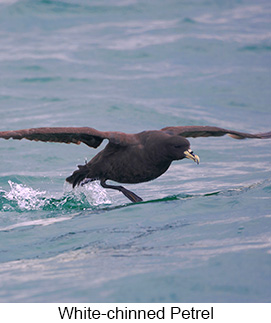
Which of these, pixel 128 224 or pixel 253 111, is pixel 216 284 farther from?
pixel 253 111

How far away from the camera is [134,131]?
1415 cm

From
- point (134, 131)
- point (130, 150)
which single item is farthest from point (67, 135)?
point (134, 131)

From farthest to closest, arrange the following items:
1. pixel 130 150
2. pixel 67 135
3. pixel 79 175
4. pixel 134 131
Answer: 1. pixel 134 131
2. pixel 79 175
3. pixel 130 150
4. pixel 67 135

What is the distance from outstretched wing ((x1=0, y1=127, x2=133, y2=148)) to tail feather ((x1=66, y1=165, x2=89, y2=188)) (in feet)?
1.89

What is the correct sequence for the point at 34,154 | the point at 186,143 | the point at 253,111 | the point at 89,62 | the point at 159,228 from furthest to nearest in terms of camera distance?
the point at 89,62
the point at 253,111
the point at 34,154
the point at 186,143
the point at 159,228

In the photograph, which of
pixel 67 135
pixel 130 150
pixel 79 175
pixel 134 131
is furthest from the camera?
pixel 134 131

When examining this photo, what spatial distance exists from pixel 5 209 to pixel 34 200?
542 millimetres

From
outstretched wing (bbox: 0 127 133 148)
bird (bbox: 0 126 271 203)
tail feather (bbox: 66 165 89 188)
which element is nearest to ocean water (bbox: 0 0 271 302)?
tail feather (bbox: 66 165 89 188)

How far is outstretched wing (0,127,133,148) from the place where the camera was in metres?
8.09

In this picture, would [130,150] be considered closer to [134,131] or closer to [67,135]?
[67,135]

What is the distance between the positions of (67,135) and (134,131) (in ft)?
18.6

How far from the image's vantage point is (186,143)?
852 cm

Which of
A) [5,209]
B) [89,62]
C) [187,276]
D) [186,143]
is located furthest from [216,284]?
[89,62]

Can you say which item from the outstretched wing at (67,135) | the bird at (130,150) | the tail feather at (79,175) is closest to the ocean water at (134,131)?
the tail feather at (79,175)
